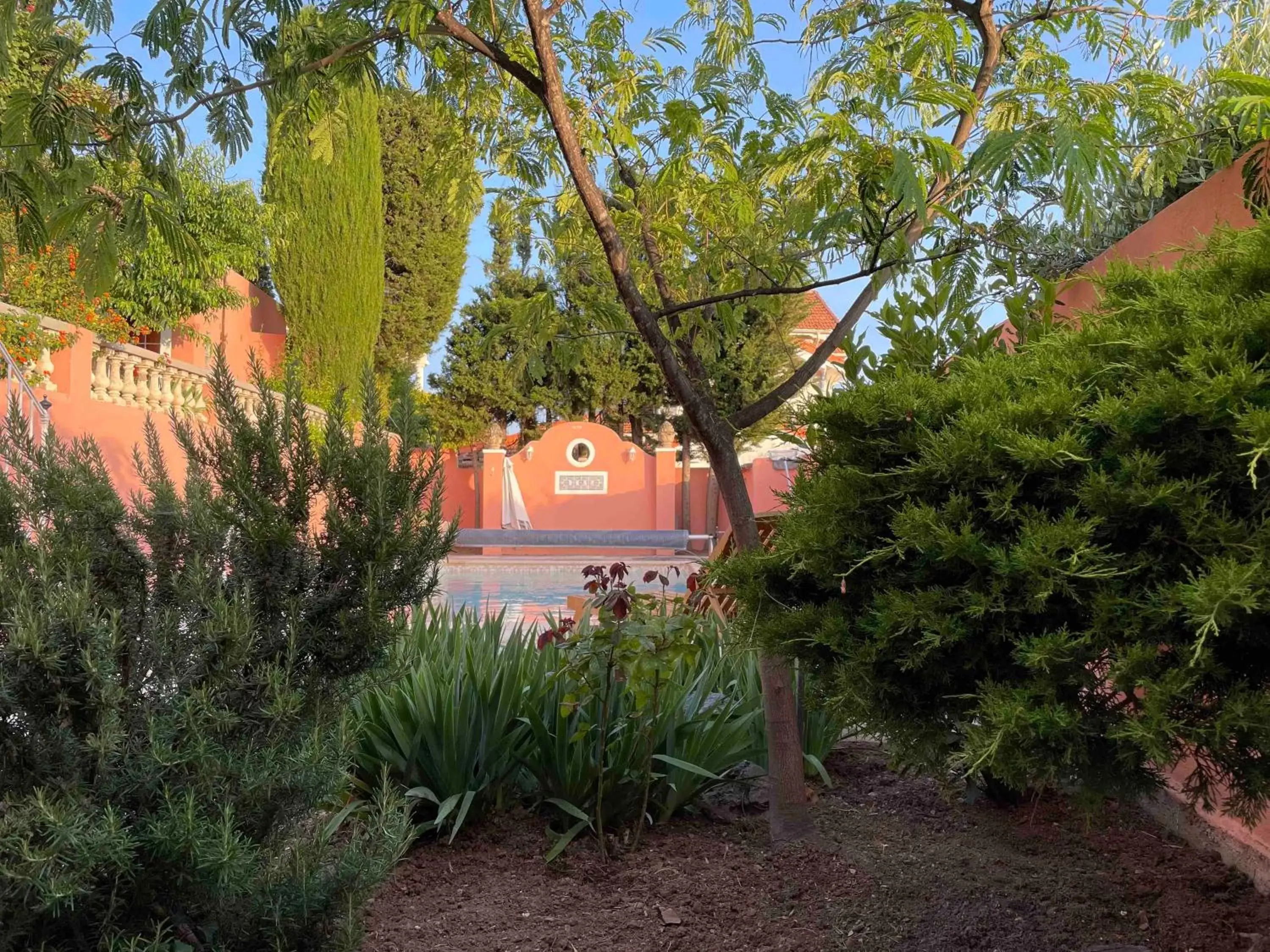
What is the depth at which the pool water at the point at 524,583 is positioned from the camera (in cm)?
1448

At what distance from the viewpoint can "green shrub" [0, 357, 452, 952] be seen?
1995 mm

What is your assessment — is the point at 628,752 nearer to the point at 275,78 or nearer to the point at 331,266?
the point at 275,78

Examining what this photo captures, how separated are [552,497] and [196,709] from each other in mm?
23258

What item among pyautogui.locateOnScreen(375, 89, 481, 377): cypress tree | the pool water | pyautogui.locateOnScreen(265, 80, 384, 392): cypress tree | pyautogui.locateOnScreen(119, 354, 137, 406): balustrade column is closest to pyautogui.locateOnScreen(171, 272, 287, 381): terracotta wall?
pyautogui.locateOnScreen(265, 80, 384, 392): cypress tree

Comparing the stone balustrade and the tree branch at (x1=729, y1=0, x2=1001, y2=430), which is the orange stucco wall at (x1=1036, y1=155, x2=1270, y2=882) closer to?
the tree branch at (x1=729, y1=0, x2=1001, y2=430)

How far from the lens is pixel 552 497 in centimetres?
2534

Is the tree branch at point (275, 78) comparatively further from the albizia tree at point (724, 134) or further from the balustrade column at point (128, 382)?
the balustrade column at point (128, 382)

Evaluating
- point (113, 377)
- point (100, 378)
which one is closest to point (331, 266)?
point (113, 377)

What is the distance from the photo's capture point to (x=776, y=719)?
3545 millimetres

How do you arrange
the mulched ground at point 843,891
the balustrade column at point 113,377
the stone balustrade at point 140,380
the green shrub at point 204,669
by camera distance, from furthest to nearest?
the balustrade column at point 113,377 < the stone balustrade at point 140,380 < the mulched ground at point 843,891 < the green shrub at point 204,669

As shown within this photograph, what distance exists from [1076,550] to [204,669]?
5.89 ft

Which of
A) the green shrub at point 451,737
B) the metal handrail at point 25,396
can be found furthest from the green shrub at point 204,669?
the metal handrail at point 25,396

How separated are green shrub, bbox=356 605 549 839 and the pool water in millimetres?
7733

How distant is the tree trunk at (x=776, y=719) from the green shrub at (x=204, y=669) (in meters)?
1.29
